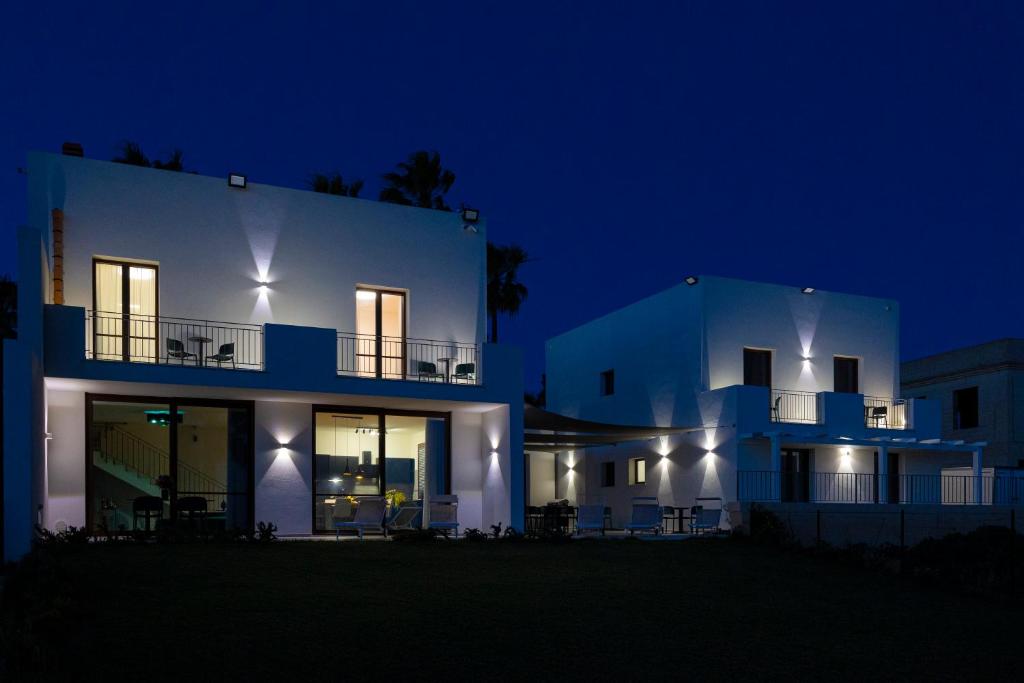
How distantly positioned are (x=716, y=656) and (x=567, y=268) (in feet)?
352

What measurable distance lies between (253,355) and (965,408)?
2563cm

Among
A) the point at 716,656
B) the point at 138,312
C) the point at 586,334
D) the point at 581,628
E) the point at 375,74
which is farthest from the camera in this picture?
the point at 375,74

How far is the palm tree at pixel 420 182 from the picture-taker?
29672 millimetres

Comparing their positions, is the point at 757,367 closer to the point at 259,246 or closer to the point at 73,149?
the point at 259,246

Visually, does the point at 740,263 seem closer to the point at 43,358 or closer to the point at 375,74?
the point at 375,74

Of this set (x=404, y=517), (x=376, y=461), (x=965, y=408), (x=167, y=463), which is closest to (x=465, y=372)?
(x=376, y=461)

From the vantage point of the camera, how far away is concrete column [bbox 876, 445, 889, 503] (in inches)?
883

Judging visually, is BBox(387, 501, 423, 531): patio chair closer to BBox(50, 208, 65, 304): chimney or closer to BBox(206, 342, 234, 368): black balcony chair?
BBox(206, 342, 234, 368): black balcony chair

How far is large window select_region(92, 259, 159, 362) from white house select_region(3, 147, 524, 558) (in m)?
0.03

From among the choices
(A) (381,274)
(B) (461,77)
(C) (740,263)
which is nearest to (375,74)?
(B) (461,77)

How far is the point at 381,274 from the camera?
1828 cm

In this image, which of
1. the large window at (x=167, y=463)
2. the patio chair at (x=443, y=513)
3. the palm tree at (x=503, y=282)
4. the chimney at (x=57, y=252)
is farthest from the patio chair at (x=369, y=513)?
the palm tree at (x=503, y=282)

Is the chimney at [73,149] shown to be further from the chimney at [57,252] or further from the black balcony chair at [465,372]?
Result: the black balcony chair at [465,372]

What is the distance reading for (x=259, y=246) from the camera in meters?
17.3
